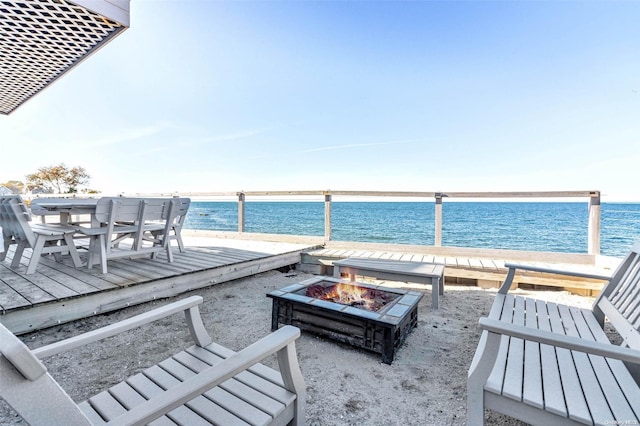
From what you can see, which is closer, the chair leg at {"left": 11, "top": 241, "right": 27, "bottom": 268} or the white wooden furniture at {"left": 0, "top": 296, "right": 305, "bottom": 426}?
the white wooden furniture at {"left": 0, "top": 296, "right": 305, "bottom": 426}

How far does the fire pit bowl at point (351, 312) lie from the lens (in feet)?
7.07

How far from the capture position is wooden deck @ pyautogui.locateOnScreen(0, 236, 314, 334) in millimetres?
2406

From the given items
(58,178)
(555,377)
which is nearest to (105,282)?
(555,377)

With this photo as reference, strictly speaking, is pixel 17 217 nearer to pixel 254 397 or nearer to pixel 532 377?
pixel 254 397

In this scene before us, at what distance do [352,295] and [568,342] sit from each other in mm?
1724

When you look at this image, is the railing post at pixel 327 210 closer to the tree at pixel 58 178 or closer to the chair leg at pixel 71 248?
the chair leg at pixel 71 248

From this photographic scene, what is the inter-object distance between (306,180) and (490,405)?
38906 mm

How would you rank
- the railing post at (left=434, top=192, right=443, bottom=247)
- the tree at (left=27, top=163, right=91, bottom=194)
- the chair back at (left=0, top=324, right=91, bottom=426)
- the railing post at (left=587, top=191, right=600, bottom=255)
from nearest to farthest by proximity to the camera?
1. the chair back at (left=0, top=324, right=91, bottom=426)
2. the railing post at (left=587, top=191, right=600, bottom=255)
3. the railing post at (left=434, top=192, right=443, bottom=247)
4. the tree at (left=27, top=163, right=91, bottom=194)

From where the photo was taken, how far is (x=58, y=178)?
25.8m

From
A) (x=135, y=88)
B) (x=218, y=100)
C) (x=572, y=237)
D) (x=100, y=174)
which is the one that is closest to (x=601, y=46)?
(x=218, y=100)

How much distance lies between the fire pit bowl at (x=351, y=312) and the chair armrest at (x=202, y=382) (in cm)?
121

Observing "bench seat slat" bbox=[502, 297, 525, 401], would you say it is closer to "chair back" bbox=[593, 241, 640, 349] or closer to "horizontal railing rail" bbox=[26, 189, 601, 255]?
"chair back" bbox=[593, 241, 640, 349]

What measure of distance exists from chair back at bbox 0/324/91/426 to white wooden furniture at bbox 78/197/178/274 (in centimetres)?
307

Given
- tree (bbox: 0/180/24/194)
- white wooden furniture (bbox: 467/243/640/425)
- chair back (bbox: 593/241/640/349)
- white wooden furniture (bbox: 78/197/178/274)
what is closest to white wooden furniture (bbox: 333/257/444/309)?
chair back (bbox: 593/241/640/349)
